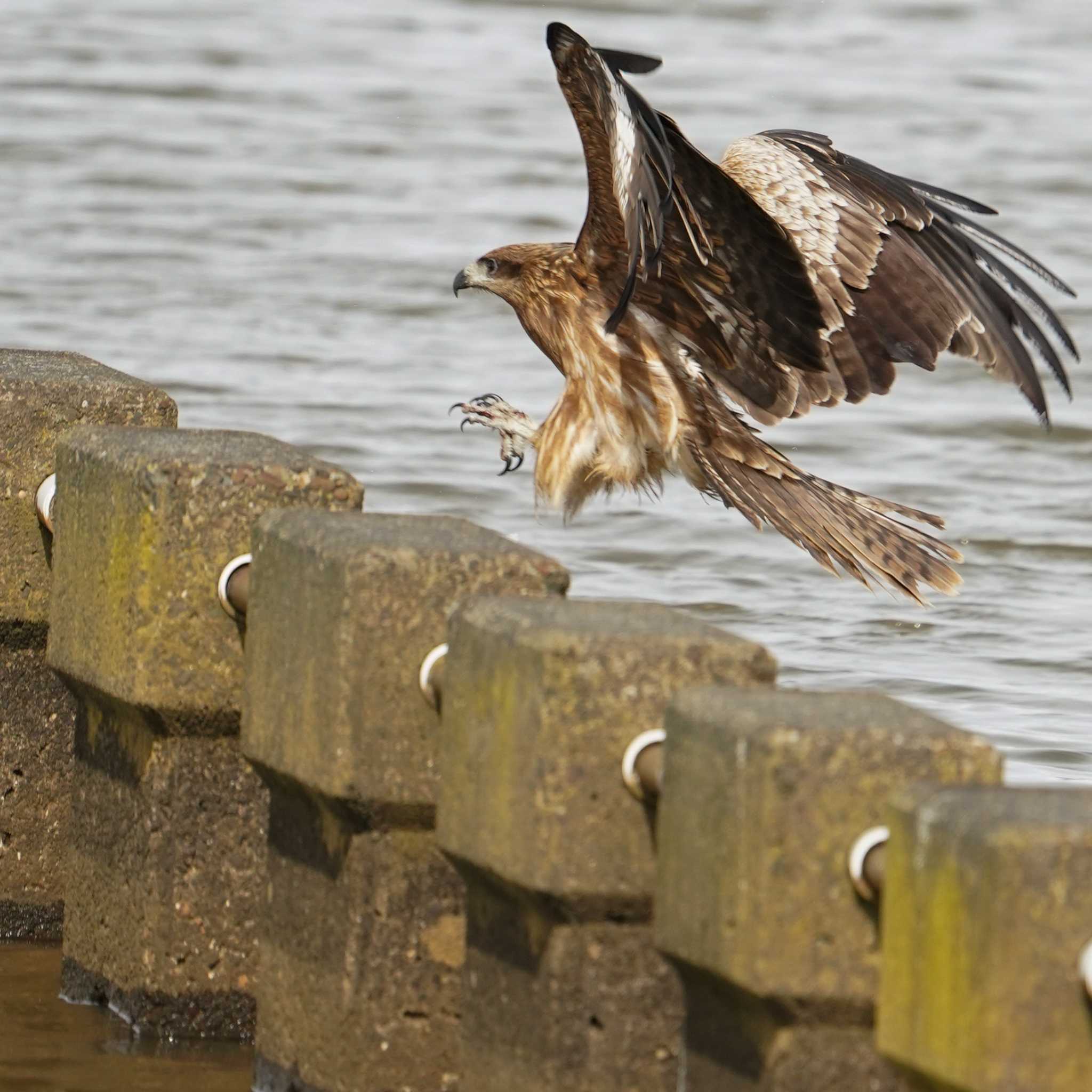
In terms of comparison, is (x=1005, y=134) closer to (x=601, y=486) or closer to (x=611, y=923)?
(x=601, y=486)

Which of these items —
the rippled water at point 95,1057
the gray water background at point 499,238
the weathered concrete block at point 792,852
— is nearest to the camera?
the weathered concrete block at point 792,852

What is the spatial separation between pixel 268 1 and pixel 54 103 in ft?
21.3

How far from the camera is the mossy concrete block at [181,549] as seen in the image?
16.0ft

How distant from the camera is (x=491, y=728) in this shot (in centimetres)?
402

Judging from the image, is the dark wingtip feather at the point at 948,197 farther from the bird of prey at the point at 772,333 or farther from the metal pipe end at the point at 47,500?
the metal pipe end at the point at 47,500

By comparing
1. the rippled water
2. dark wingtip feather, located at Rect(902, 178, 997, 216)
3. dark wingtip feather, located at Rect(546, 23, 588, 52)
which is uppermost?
dark wingtip feather, located at Rect(546, 23, 588, 52)

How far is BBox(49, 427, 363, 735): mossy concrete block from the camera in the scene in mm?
4875

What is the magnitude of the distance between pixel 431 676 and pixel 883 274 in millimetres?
4053

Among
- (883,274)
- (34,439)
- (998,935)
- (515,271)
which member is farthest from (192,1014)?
(883,274)

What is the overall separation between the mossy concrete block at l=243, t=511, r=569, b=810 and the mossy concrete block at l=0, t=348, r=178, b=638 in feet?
3.94

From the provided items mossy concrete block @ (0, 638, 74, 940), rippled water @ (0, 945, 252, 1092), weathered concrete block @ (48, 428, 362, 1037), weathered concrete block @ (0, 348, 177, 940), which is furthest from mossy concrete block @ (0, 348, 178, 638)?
rippled water @ (0, 945, 252, 1092)

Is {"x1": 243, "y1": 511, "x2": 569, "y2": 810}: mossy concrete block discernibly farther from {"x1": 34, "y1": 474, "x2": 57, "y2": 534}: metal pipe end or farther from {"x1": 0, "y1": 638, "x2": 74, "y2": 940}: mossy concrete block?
{"x1": 0, "y1": 638, "x2": 74, "y2": 940}: mossy concrete block

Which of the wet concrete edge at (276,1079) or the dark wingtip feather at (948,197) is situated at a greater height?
the dark wingtip feather at (948,197)

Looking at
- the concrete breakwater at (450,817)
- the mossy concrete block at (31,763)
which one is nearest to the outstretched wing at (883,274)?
the concrete breakwater at (450,817)
